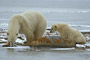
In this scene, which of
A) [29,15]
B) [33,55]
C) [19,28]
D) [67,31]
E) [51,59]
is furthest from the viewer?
[67,31]

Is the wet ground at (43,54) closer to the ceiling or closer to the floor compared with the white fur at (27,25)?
closer to the floor

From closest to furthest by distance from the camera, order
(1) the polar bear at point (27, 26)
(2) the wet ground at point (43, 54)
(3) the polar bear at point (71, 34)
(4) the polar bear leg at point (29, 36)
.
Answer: (2) the wet ground at point (43, 54)
(1) the polar bear at point (27, 26)
(4) the polar bear leg at point (29, 36)
(3) the polar bear at point (71, 34)

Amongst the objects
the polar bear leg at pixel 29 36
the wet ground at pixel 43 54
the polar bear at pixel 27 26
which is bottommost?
the wet ground at pixel 43 54

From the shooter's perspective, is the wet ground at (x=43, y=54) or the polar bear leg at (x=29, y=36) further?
the polar bear leg at (x=29, y=36)

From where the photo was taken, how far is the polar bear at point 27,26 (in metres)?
9.02

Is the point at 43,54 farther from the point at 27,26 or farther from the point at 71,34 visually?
the point at 71,34

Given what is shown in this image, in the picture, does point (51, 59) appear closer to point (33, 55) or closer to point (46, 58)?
point (46, 58)

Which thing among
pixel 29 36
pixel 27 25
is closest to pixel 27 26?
pixel 27 25

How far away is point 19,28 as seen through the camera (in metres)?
9.41

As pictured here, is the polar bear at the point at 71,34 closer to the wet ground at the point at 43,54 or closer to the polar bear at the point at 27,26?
the polar bear at the point at 27,26

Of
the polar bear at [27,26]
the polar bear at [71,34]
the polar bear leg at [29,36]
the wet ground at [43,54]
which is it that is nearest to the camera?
the wet ground at [43,54]

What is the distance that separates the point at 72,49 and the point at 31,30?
178 centimetres

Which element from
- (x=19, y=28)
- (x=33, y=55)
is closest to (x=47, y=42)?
(x=19, y=28)

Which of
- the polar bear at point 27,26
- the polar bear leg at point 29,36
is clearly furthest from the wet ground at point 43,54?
the polar bear leg at point 29,36
